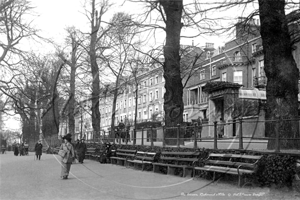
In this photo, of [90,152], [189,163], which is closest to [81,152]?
[90,152]

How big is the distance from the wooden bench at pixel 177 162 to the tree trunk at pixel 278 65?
3.01m

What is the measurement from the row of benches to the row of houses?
8.79ft

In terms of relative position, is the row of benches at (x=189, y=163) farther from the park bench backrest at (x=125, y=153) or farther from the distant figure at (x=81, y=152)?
the distant figure at (x=81, y=152)

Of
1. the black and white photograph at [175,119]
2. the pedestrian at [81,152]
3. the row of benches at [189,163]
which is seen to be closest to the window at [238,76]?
the black and white photograph at [175,119]

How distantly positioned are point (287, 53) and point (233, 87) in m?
15.6

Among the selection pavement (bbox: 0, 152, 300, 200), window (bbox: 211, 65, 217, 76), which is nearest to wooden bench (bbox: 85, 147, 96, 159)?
pavement (bbox: 0, 152, 300, 200)

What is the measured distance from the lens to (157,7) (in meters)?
15.3

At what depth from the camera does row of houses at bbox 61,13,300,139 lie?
17.7 m

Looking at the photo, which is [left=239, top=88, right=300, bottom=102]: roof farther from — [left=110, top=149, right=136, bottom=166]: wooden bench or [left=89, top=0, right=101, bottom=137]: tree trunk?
[left=89, top=0, right=101, bottom=137]: tree trunk

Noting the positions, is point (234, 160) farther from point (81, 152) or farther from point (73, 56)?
point (73, 56)

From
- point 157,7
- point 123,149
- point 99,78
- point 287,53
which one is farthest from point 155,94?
point 287,53

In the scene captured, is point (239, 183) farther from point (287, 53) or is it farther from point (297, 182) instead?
point (287, 53)

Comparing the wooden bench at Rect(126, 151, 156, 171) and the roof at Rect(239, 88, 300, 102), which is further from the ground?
the roof at Rect(239, 88, 300, 102)

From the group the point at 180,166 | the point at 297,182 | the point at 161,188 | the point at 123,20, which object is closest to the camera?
the point at 297,182
